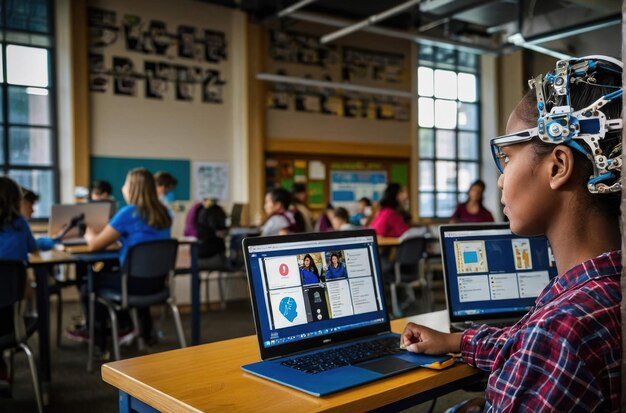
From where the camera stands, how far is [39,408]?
3.06m

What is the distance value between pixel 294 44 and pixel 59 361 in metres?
6.00

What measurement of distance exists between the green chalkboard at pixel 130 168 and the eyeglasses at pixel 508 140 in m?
6.81

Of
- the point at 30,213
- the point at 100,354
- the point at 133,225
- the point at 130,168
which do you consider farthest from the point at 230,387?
the point at 130,168

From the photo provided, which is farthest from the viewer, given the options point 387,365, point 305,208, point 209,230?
point 305,208

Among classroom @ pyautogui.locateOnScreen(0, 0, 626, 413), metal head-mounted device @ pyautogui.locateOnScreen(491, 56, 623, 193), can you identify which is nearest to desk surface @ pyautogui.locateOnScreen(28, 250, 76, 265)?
classroom @ pyautogui.locateOnScreen(0, 0, 626, 413)

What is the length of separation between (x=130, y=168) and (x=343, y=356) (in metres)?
6.58

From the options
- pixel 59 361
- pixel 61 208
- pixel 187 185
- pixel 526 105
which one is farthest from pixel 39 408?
pixel 187 185

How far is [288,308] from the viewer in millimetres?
1479

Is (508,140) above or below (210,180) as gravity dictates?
below

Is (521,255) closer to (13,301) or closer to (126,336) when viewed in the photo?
(13,301)

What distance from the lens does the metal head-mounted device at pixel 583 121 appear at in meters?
0.92

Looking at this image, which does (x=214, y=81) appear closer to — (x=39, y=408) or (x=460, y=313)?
(x=39, y=408)

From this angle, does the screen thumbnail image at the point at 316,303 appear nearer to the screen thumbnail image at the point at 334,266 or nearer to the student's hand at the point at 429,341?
the screen thumbnail image at the point at 334,266

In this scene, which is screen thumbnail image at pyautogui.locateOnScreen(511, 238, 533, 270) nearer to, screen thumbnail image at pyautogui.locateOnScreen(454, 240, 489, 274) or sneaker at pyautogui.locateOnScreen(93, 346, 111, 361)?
screen thumbnail image at pyautogui.locateOnScreen(454, 240, 489, 274)
